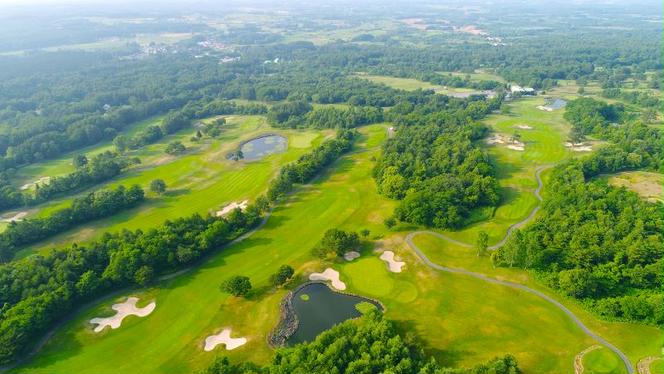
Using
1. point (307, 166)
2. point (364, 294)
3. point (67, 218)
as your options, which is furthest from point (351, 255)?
point (67, 218)

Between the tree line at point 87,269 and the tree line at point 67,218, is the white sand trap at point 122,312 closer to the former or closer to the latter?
the tree line at point 87,269

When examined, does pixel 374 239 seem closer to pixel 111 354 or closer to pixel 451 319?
pixel 451 319

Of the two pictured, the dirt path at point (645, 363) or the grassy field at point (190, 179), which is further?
→ the grassy field at point (190, 179)

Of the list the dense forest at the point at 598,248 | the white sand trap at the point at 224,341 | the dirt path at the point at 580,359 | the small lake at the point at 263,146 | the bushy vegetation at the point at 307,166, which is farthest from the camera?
the small lake at the point at 263,146

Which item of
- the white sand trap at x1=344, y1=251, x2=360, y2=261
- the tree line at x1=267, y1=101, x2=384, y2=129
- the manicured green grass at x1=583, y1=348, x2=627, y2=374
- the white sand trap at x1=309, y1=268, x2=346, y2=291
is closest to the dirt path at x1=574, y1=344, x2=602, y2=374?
the manicured green grass at x1=583, y1=348, x2=627, y2=374

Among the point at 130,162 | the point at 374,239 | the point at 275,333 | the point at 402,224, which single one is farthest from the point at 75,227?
the point at 402,224

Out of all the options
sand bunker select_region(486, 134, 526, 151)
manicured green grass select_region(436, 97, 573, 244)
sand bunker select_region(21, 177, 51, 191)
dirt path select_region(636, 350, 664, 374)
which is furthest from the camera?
sand bunker select_region(486, 134, 526, 151)

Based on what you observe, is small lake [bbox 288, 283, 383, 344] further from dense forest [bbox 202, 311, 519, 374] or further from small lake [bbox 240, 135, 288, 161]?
small lake [bbox 240, 135, 288, 161]

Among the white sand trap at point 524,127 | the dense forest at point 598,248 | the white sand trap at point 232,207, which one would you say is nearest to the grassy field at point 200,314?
the white sand trap at point 232,207
